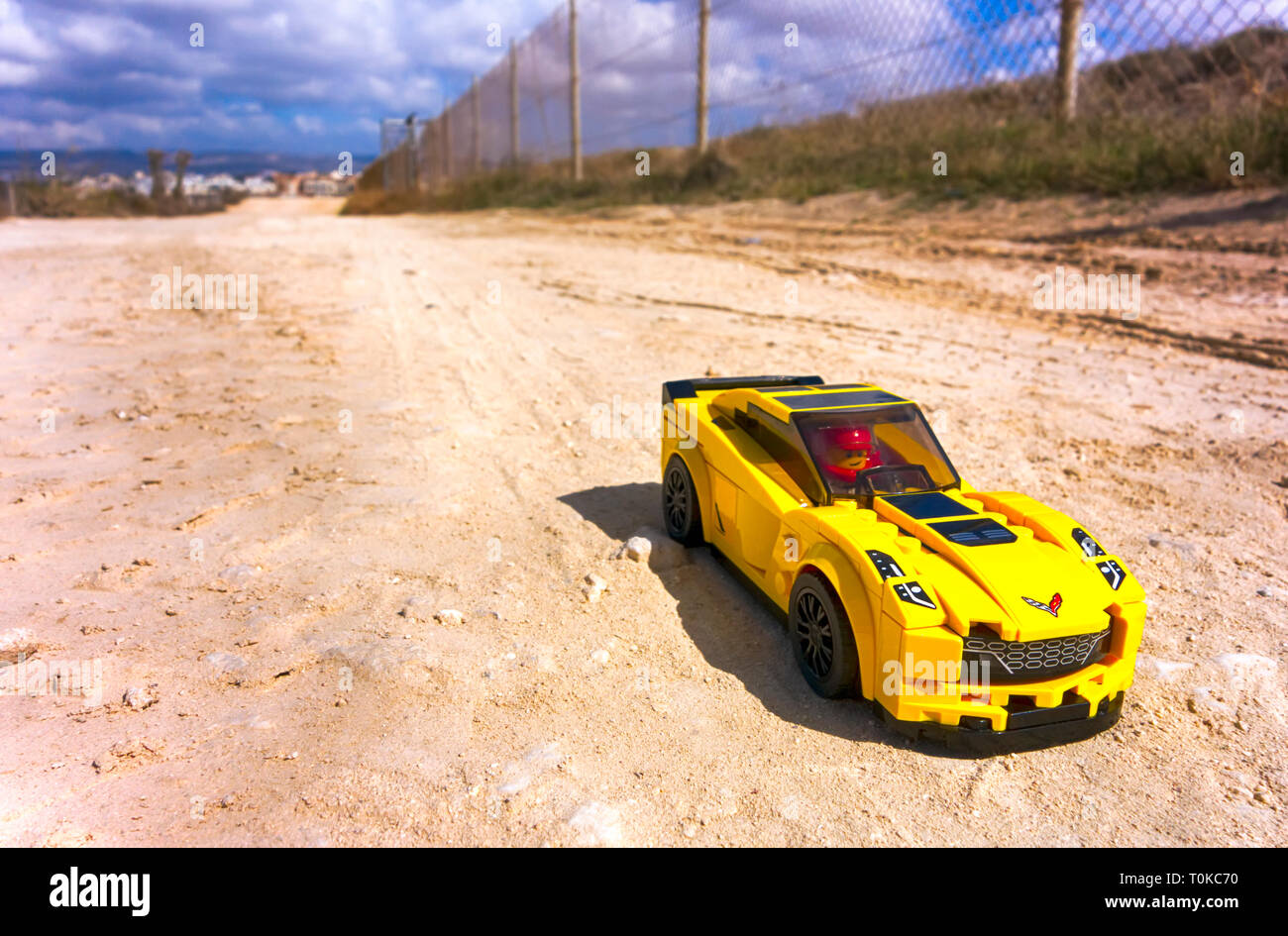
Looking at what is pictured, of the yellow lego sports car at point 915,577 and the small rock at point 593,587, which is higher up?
the yellow lego sports car at point 915,577

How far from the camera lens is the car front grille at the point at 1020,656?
2.97m

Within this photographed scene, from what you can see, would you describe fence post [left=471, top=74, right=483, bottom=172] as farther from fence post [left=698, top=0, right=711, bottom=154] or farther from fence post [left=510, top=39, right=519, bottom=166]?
fence post [left=698, top=0, right=711, bottom=154]

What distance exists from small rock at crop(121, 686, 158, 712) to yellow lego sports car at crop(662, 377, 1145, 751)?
241cm

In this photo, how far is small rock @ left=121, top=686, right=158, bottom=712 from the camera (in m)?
3.25

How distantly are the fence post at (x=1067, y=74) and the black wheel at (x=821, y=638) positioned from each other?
39.2 feet

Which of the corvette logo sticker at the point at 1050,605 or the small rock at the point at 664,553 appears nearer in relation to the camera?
the corvette logo sticker at the point at 1050,605

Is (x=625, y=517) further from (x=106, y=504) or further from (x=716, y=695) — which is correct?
(x=106, y=504)

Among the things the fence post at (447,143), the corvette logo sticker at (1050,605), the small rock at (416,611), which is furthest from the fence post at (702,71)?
the fence post at (447,143)

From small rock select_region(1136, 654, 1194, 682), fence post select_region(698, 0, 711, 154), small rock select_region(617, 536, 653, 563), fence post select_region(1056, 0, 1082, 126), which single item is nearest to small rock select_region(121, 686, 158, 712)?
small rock select_region(617, 536, 653, 563)

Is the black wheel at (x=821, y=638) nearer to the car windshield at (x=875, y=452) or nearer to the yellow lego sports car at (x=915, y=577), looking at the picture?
the yellow lego sports car at (x=915, y=577)
